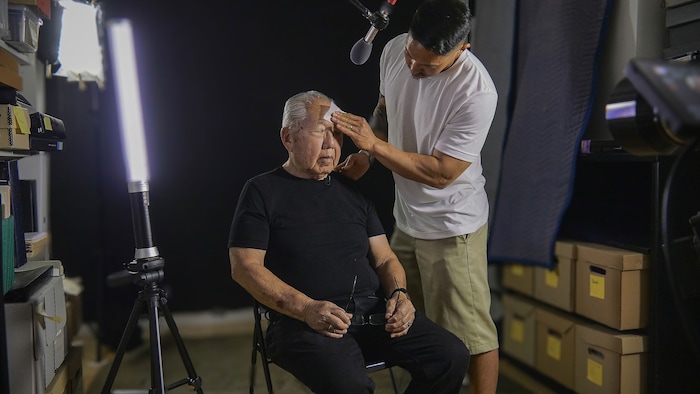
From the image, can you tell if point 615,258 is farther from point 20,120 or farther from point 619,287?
point 20,120

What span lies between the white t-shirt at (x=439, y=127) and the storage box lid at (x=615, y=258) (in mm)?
596

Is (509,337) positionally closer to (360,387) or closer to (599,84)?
(599,84)

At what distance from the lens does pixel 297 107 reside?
1.90m

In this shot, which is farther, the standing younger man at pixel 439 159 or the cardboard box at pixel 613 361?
the cardboard box at pixel 613 361

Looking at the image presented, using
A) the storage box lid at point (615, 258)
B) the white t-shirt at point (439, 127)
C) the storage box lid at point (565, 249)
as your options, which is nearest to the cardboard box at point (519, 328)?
the storage box lid at point (565, 249)

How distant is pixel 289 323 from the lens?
5.94 ft

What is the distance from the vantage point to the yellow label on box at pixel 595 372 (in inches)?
92.0

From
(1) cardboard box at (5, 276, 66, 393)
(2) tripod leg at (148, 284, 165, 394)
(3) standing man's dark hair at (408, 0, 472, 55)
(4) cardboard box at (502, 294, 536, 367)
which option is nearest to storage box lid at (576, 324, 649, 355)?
(4) cardboard box at (502, 294, 536, 367)

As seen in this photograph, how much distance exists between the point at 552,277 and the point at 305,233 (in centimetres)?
131

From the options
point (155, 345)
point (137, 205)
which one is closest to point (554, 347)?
point (155, 345)

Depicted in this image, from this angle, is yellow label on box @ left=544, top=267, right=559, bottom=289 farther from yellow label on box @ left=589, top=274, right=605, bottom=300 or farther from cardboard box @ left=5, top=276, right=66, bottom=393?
cardboard box @ left=5, top=276, right=66, bottom=393

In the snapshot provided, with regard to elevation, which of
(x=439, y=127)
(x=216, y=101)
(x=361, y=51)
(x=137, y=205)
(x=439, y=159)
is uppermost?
(x=361, y=51)

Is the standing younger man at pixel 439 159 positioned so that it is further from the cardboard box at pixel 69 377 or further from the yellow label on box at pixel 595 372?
the cardboard box at pixel 69 377

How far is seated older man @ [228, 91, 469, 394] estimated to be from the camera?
5.88 ft
